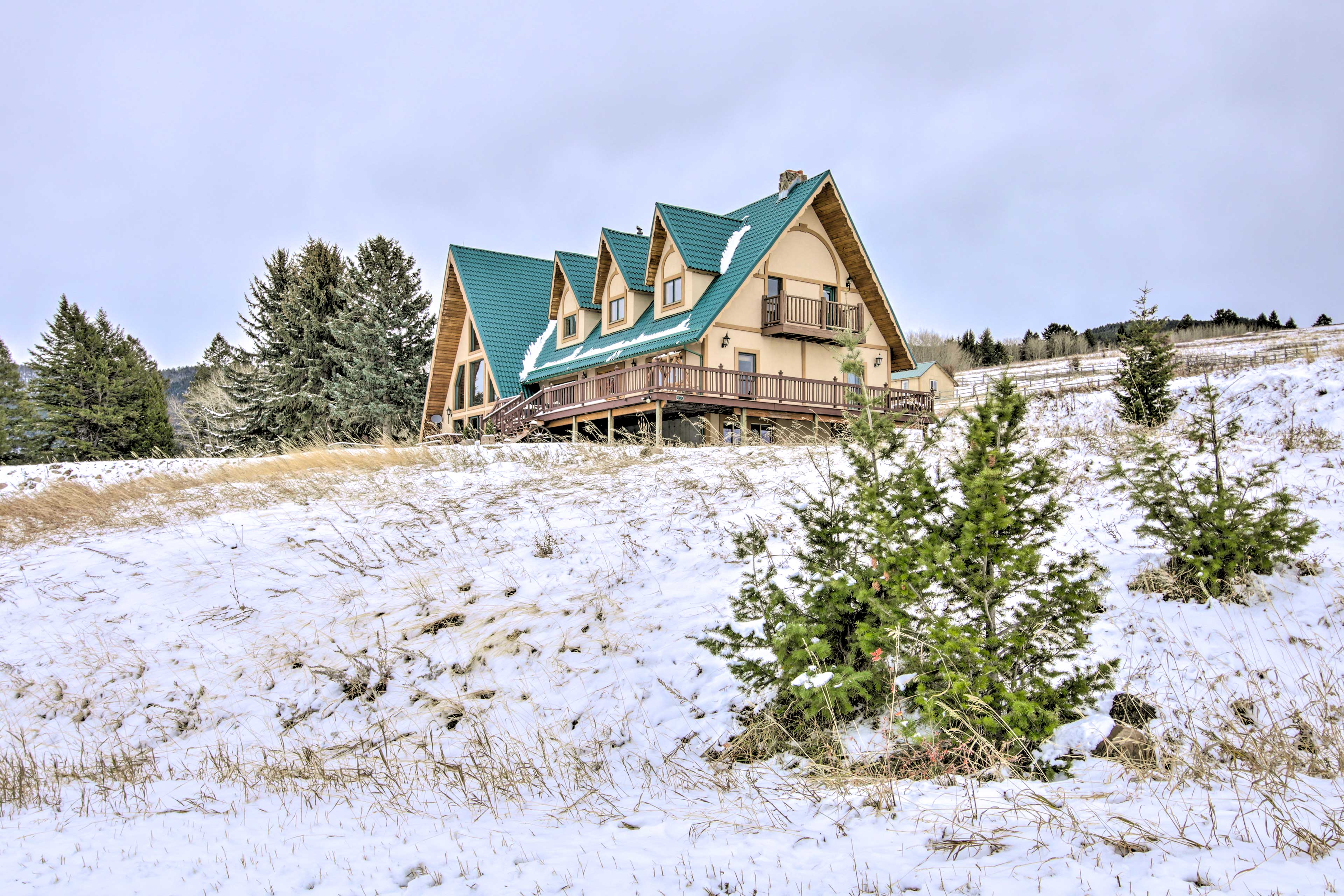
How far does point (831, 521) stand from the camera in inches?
217

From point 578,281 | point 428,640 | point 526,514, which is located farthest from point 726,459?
point 578,281

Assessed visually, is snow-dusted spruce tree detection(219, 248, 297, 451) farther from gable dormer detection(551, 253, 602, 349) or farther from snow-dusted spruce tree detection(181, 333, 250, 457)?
gable dormer detection(551, 253, 602, 349)

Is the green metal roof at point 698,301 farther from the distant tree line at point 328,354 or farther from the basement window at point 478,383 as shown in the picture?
the distant tree line at point 328,354

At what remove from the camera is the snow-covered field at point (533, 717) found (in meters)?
3.84

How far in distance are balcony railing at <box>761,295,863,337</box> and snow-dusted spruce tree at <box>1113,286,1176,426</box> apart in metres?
8.09

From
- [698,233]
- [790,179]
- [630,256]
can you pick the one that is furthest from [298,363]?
[790,179]

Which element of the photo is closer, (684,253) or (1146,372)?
(1146,372)

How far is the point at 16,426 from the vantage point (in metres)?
42.6

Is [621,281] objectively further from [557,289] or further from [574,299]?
[557,289]

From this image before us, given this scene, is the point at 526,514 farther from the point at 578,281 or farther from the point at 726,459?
the point at 578,281

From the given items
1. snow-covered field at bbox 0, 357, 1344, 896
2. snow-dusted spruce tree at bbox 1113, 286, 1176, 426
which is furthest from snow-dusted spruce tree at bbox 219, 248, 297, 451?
snow-dusted spruce tree at bbox 1113, 286, 1176, 426

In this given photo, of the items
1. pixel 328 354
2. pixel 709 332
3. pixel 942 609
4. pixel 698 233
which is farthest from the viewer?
pixel 328 354

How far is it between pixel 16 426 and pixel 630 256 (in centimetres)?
3837

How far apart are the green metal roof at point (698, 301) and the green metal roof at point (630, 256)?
33mm
